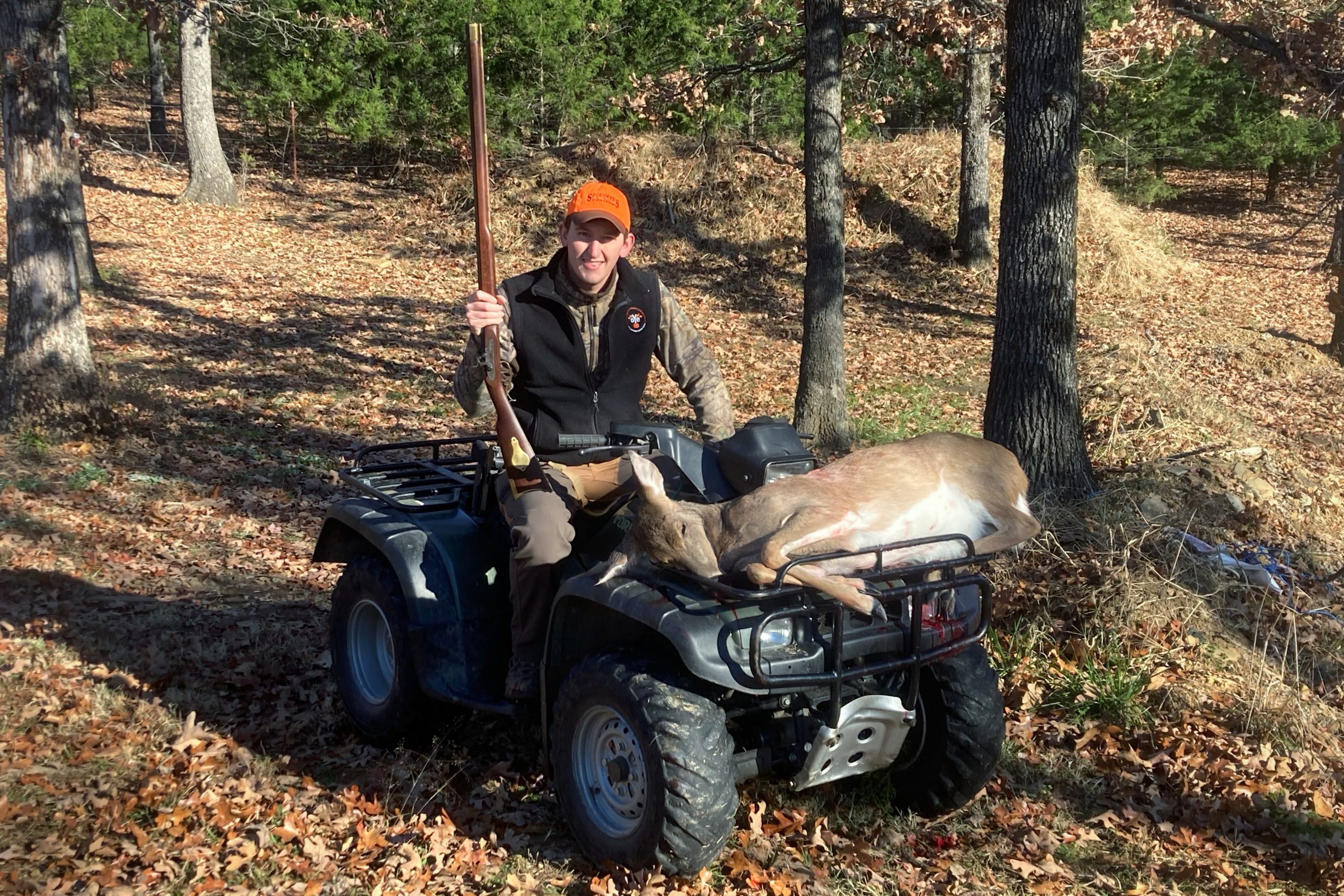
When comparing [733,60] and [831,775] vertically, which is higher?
[733,60]

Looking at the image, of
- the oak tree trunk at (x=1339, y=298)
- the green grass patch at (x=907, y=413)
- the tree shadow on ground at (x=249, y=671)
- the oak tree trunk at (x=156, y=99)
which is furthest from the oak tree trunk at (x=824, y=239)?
the oak tree trunk at (x=156, y=99)

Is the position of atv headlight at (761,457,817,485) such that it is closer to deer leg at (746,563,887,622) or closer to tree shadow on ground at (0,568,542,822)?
deer leg at (746,563,887,622)

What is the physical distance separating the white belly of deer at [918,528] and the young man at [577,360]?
106cm

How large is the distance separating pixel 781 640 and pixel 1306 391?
12616 millimetres

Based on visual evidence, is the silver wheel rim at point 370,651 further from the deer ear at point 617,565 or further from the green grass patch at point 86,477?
the green grass patch at point 86,477

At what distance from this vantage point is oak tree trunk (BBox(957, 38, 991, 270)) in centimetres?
1870

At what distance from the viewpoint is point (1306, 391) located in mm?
13867

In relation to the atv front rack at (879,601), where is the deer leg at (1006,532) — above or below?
above

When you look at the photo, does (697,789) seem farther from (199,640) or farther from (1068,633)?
Result: (199,640)

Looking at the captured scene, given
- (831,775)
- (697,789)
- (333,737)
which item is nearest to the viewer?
(697,789)

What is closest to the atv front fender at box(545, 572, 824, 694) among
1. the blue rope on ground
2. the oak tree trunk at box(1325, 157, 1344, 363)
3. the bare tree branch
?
the blue rope on ground

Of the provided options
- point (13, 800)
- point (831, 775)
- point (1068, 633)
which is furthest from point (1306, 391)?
point (13, 800)

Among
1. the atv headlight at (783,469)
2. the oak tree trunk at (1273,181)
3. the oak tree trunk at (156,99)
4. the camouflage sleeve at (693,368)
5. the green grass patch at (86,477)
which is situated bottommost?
the green grass patch at (86,477)

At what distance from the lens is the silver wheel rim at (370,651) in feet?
16.9
